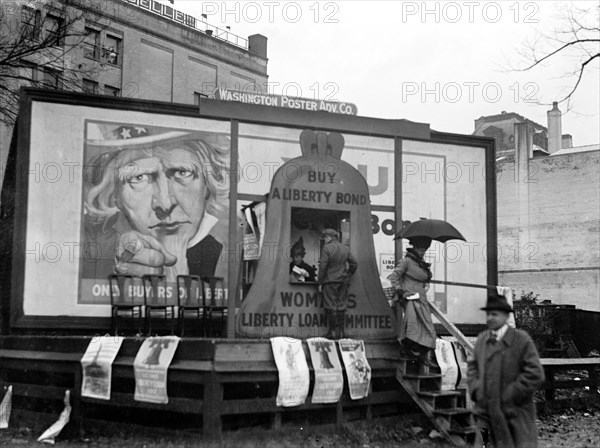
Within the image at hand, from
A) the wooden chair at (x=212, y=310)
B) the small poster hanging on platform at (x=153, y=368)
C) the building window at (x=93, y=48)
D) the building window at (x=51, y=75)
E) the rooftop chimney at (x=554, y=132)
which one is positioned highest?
the building window at (x=93, y=48)

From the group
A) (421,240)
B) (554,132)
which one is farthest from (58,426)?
(554,132)

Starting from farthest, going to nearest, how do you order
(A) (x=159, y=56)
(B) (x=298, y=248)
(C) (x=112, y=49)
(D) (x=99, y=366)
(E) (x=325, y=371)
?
(A) (x=159, y=56)
(C) (x=112, y=49)
(B) (x=298, y=248)
(D) (x=99, y=366)
(E) (x=325, y=371)

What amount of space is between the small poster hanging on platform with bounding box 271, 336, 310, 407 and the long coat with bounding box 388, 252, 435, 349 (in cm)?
166

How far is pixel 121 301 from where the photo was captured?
12.2 metres

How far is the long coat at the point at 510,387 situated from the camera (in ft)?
23.9

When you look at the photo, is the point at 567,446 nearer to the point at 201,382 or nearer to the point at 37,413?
the point at 201,382

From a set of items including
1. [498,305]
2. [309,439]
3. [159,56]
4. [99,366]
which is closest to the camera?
[498,305]

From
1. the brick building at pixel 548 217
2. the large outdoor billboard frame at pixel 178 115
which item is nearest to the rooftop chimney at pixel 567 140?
the brick building at pixel 548 217

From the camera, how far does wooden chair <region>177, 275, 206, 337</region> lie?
1247cm

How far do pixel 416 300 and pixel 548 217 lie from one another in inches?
1505

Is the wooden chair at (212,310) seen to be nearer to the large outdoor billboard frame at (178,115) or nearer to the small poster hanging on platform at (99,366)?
the large outdoor billboard frame at (178,115)

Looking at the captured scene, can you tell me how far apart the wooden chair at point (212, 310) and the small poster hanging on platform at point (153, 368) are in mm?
2322

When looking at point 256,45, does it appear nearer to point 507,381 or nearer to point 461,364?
point 461,364

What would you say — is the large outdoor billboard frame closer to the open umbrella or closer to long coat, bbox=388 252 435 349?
the open umbrella
